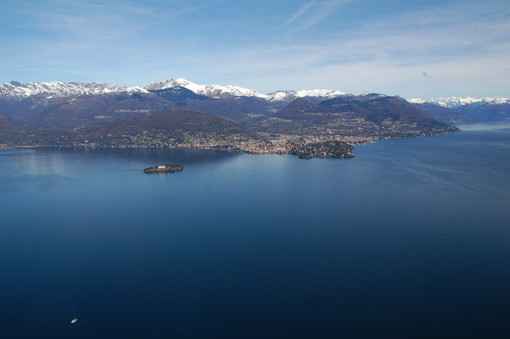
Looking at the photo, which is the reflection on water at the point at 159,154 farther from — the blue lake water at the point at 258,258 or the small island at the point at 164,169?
the blue lake water at the point at 258,258

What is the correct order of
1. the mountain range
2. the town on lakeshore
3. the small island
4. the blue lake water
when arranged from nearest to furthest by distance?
1. the blue lake water
2. the small island
3. the town on lakeshore
4. the mountain range

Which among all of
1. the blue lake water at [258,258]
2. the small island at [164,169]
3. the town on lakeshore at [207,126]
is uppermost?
the town on lakeshore at [207,126]

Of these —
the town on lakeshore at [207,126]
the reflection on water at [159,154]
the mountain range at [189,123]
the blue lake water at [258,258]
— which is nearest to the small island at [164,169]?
the reflection on water at [159,154]

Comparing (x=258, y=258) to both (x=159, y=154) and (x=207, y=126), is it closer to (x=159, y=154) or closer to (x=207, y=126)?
(x=159, y=154)

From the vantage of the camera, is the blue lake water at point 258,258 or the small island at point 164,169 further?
the small island at point 164,169

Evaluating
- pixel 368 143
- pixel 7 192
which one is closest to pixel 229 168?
pixel 7 192

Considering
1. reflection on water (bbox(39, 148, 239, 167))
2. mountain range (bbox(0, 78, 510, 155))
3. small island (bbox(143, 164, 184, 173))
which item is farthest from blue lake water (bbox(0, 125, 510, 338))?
mountain range (bbox(0, 78, 510, 155))

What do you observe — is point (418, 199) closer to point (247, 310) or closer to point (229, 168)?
point (247, 310)

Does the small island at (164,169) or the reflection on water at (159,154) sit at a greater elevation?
the reflection on water at (159,154)

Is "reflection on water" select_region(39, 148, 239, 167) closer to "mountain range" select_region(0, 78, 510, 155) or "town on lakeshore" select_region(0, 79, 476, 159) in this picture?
"town on lakeshore" select_region(0, 79, 476, 159)
